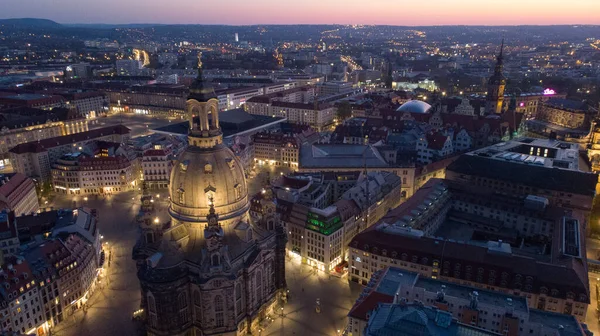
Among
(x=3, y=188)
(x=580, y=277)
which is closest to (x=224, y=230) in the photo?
(x=580, y=277)

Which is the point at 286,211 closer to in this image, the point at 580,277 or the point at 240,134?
the point at 580,277

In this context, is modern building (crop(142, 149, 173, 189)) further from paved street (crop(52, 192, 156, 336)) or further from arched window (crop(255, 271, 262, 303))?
arched window (crop(255, 271, 262, 303))

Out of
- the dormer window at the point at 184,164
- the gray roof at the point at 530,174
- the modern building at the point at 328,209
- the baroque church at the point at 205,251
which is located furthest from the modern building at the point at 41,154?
the gray roof at the point at 530,174

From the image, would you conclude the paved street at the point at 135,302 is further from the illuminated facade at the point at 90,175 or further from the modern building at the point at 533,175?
the modern building at the point at 533,175

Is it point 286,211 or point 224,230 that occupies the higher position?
point 224,230

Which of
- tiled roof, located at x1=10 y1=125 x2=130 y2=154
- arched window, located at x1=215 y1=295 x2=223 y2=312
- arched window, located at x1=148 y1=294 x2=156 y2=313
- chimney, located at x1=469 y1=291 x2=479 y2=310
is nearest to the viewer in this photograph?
chimney, located at x1=469 y1=291 x2=479 y2=310

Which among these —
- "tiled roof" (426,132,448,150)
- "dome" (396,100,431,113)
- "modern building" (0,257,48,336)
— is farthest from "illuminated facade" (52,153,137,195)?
"dome" (396,100,431,113)
